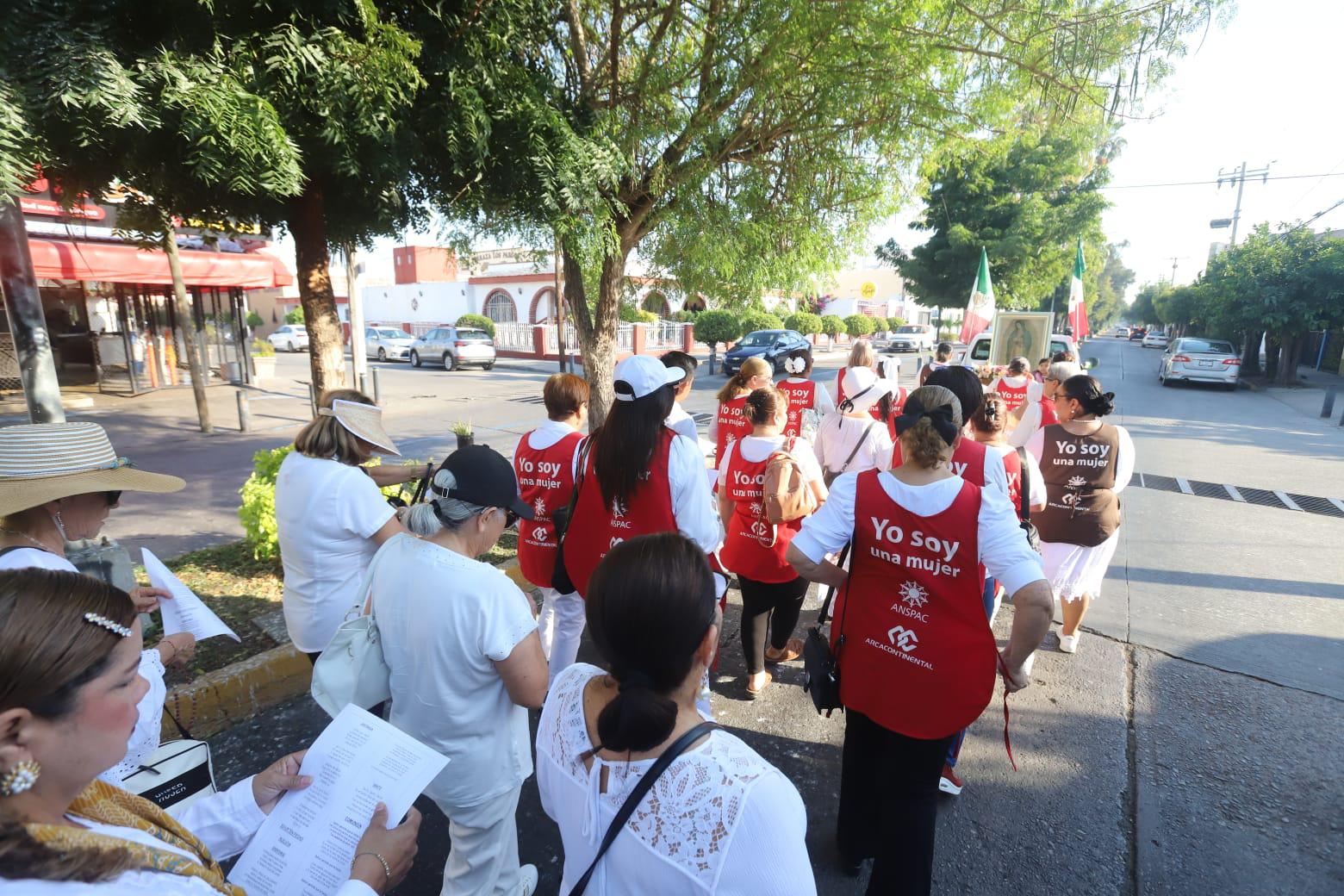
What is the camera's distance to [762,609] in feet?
12.0

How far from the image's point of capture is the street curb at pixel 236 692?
329 cm

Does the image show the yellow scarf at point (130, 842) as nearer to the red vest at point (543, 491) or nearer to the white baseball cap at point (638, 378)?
the white baseball cap at point (638, 378)

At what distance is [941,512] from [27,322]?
5.63 m

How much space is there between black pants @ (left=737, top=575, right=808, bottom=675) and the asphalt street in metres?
0.29

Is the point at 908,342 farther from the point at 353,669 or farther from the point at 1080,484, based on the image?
the point at 353,669

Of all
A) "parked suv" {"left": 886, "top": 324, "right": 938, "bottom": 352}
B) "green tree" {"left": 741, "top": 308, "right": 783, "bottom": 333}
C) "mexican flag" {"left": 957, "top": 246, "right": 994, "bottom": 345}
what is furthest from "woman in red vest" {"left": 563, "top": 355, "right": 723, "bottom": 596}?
"parked suv" {"left": 886, "top": 324, "right": 938, "bottom": 352}

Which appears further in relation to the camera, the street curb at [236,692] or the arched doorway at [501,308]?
the arched doorway at [501,308]

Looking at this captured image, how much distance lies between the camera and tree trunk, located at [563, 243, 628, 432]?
596 cm

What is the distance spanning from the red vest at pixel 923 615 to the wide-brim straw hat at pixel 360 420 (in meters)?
1.88

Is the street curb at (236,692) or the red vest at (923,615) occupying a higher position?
the red vest at (923,615)

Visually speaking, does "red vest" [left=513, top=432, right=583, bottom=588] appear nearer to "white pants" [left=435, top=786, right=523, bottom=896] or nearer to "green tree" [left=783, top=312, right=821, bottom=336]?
"white pants" [left=435, top=786, right=523, bottom=896]

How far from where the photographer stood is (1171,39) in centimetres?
398

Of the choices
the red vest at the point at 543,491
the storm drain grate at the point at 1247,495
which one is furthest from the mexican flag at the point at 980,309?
the red vest at the point at 543,491

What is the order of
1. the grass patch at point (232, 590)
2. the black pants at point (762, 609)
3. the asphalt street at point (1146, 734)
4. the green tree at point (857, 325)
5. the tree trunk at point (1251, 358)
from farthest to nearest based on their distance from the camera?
1. the green tree at point (857, 325)
2. the tree trunk at point (1251, 358)
3. the grass patch at point (232, 590)
4. the black pants at point (762, 609)
5. the asphalt street at point (1146, 734)
